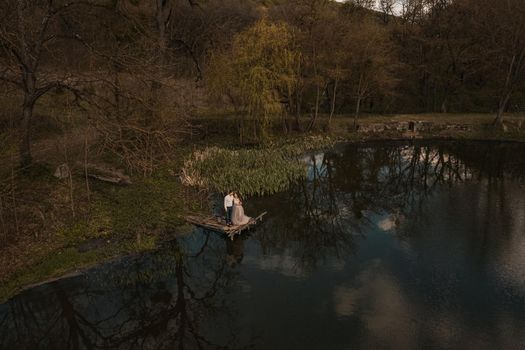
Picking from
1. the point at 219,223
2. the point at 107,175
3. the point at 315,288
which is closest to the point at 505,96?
the point at 219,223

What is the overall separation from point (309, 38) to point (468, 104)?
858 inches

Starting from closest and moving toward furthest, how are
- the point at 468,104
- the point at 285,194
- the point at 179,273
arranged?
the point at 179,273 < the point at 285,194 < the point at 468,104

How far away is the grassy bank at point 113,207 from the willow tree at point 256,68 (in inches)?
131

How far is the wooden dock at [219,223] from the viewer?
15164 millimetres

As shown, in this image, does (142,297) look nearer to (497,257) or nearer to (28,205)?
(28,205)

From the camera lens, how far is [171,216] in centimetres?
1666

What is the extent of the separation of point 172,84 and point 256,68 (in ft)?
32.3

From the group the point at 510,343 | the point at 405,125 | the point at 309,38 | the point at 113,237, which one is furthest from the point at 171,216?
the point at 405,125

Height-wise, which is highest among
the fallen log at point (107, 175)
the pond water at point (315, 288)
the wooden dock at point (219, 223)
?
the fallen log at point (107, 175)

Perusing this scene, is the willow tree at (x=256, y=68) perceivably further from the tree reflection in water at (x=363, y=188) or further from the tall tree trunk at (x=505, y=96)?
the tall tree trunk at (x=505, y=96)

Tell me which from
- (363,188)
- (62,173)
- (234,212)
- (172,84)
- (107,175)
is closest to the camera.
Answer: (234,212)

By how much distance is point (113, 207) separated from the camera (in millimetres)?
16438

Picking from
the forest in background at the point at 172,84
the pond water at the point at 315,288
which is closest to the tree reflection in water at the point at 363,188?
the pond water at the point at 315,288

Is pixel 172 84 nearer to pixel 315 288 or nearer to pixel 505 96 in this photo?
pixel 315 288
